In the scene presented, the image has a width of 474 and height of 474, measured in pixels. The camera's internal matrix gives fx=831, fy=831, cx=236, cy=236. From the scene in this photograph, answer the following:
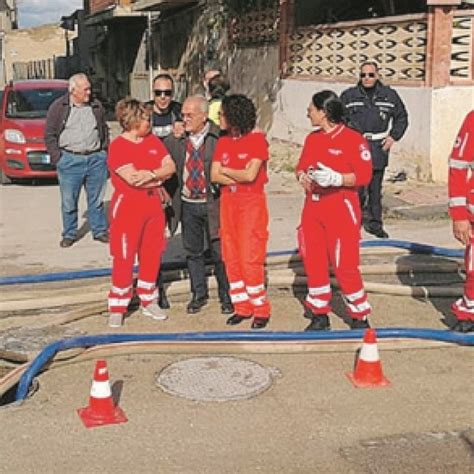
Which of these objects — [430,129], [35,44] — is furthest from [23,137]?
[35,44]

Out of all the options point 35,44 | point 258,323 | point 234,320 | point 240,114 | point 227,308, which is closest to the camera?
point 240,114

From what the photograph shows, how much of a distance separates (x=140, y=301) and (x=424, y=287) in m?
2.43

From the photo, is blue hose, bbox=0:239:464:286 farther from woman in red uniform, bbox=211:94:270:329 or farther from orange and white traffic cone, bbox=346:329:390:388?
orange and white traffic cone, bbox=346:329:390:388

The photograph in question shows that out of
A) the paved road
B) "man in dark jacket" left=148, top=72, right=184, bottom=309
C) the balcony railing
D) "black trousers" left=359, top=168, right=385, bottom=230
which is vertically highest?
the balcony railing

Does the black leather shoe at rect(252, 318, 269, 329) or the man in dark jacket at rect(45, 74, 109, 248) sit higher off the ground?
the man in dark jacket at rect(45, 74, 109, 248)

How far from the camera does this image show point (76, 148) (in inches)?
350

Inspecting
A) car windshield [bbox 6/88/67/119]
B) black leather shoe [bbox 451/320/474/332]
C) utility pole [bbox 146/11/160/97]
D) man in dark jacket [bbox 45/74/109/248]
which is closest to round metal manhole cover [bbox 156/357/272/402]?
black leather shoe [bbox 451/320/474/332]

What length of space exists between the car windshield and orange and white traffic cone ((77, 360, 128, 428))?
10.3 meters

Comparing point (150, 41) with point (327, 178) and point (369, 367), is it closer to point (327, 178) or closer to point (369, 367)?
point (327, 178)

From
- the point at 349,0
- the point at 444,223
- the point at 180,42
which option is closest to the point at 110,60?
the point at 180,42

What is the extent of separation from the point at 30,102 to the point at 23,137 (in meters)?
1.21

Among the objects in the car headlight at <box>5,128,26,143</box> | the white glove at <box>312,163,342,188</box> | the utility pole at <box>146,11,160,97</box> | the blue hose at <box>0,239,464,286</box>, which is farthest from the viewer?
the utility pole at <box>146,11,160,97</box>

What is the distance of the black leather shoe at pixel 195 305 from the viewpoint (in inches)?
259

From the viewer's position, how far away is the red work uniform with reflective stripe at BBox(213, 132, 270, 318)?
5.93 metres
